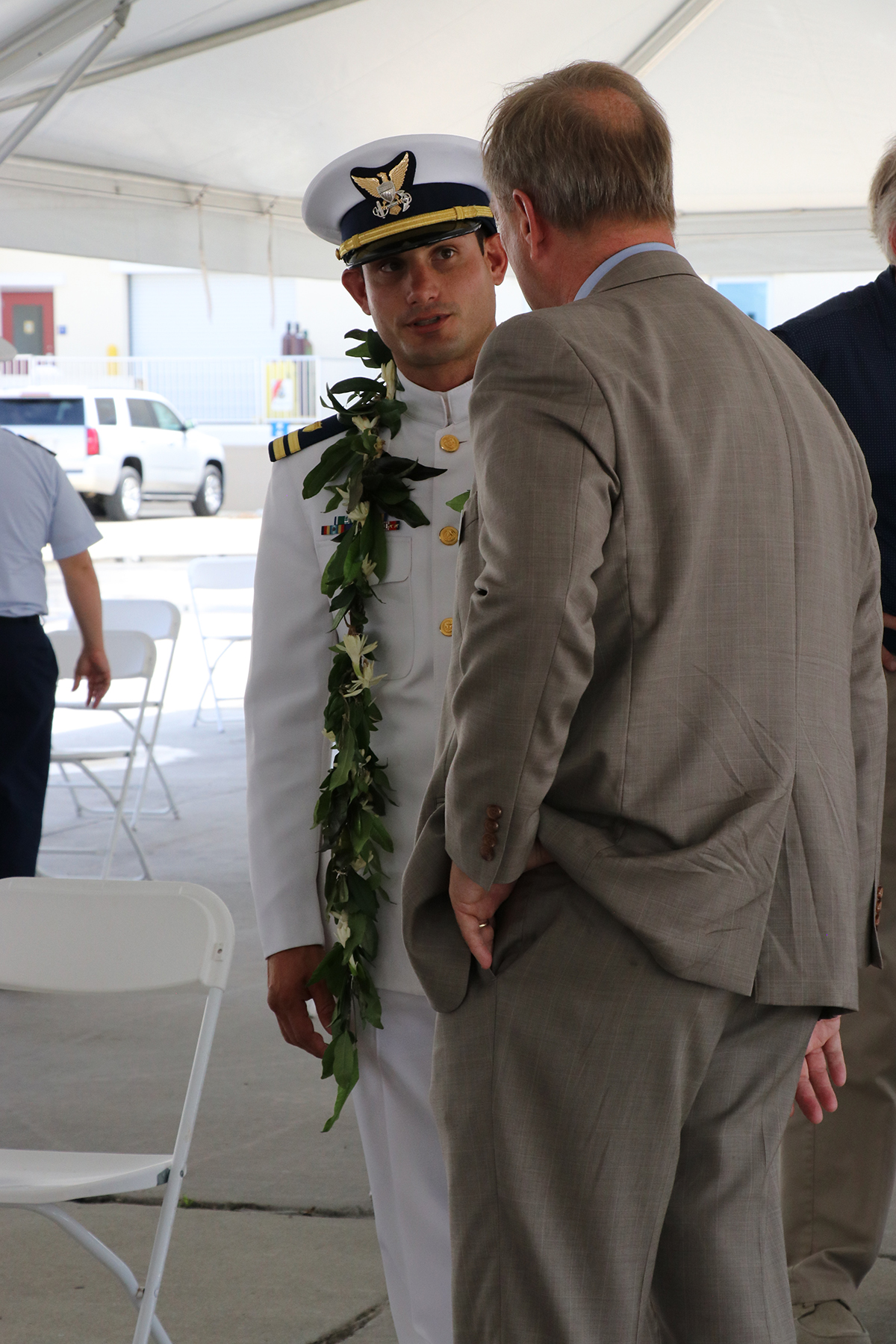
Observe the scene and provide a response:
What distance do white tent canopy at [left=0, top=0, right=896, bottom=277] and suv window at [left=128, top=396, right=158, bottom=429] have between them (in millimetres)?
14294

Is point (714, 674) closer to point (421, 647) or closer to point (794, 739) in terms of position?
point (794, 739)

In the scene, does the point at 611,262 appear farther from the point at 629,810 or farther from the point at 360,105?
the point at 360,105

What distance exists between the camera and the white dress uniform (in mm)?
1735

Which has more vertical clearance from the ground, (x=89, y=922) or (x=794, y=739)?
(x=794, y=739)

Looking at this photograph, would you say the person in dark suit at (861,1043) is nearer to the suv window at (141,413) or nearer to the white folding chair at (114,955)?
the white folding chair at (114,955)

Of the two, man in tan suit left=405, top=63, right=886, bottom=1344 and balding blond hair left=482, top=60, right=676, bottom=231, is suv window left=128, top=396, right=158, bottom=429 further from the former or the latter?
man in tan suit left=405, top=63, right=886, bottom=1344

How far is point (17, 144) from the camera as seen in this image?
196 inches

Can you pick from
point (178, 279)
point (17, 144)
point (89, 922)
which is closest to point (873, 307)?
point (89, 922)

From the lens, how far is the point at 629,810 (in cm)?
118

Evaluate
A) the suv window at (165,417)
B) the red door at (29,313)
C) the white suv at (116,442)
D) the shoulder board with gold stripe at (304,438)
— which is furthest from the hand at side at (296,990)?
the red door at (29,313)

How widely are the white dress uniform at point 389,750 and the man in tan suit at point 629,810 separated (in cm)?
48

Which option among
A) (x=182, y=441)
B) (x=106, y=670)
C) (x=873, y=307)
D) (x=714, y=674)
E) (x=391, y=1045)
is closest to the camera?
(x=714, y=674)

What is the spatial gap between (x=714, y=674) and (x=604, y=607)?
0.11 meters

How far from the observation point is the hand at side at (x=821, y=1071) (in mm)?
1416
